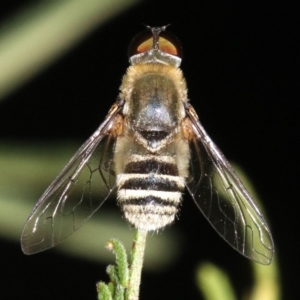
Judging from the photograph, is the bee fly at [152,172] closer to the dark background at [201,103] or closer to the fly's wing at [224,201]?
the fly's wing at [224,201]

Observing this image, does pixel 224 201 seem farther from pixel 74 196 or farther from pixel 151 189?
pixel 74 196

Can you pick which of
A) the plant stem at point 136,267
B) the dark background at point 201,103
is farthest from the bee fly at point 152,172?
the dark background at point 201,103

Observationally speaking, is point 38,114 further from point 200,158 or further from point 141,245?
point 141,245

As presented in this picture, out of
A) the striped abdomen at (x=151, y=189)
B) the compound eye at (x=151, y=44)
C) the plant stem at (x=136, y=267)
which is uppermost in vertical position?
the compound eye at (x=151, y=44)

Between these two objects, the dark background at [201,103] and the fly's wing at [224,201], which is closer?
the fly's wing at [224,201]

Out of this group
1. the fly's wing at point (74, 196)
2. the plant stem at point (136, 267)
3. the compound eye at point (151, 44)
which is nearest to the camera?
the plant stem at point (136, 267)
